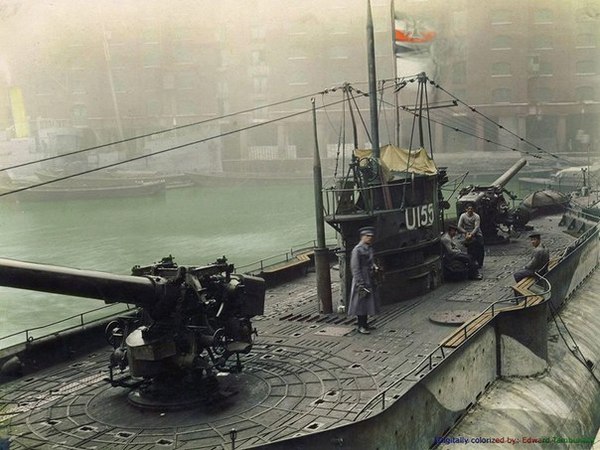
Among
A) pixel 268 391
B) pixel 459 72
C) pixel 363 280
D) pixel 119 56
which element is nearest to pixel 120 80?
pixel 119 56

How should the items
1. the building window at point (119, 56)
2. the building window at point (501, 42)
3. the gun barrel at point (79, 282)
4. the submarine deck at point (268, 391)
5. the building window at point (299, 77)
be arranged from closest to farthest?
the gun barrel at point (79, 282), the submarine deck at point (268, 391), the building window at point (501, 42), the building window at point (119, 56), the building window at point (299, 77)

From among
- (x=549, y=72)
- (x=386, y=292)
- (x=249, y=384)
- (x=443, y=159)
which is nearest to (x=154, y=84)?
(x=443, y=159)

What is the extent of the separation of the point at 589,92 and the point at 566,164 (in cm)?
606

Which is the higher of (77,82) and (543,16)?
(543,16)

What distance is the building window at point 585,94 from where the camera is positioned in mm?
54938

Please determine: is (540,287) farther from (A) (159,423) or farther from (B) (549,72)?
(B) (549,72)

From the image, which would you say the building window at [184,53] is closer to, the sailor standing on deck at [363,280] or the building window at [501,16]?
the building window at [501,16]

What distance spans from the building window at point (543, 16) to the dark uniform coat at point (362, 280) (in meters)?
45.8

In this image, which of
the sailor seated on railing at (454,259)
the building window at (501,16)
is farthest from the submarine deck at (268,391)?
the building window at (501,16)

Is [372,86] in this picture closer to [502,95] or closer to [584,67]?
[584,67]

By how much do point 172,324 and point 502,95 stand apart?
172 ft

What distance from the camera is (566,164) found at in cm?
5759

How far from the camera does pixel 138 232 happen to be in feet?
132

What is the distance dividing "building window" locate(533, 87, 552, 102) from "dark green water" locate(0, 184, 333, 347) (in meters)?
20.0
